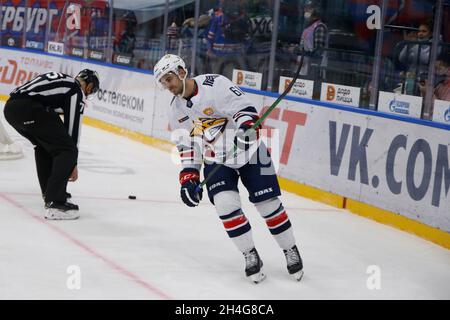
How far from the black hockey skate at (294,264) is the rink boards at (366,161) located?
1627mm

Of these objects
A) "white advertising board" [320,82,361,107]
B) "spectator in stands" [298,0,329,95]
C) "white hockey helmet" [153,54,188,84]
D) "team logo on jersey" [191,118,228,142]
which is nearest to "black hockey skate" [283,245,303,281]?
"team logo on jersey" [191,118,228,142]

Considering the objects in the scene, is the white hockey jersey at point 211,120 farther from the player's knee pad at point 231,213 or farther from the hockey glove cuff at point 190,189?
the player's knee pad at point 231,213

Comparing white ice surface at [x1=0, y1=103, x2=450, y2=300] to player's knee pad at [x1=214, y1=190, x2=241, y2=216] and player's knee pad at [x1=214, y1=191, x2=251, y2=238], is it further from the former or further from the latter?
player's knee pad at [x1=214, y1=190, x2=241, y2=216]

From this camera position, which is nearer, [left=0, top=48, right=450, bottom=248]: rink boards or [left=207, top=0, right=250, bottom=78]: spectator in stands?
[left=0, top=48, right=450, bottom=248]: rink boards

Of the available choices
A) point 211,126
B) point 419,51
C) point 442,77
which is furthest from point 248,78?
point 211,126

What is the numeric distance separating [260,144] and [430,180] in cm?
192

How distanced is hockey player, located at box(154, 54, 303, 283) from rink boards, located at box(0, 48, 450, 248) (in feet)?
5.95

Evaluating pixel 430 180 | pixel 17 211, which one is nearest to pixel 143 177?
pixel 17 211

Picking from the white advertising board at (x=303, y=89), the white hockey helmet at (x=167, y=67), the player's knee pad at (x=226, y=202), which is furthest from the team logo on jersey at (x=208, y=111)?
the white advertising board at (x=303, y=89)

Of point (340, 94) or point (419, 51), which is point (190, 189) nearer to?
point (419, 51)

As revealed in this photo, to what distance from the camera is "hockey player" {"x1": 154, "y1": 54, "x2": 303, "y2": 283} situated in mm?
5062
